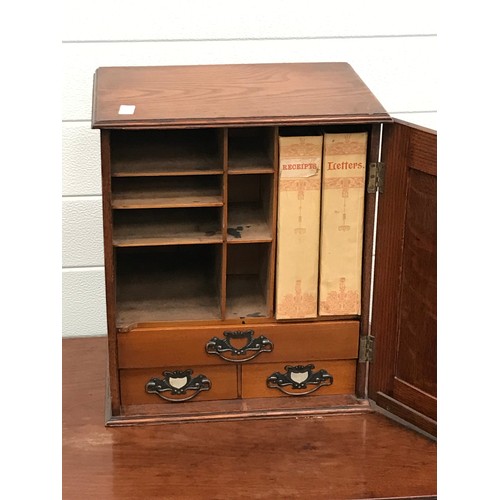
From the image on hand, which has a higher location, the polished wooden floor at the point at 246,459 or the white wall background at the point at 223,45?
the white wall background at the point at 223,45

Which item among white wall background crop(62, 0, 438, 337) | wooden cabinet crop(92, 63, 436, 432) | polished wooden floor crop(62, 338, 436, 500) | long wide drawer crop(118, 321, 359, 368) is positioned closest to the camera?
polished wooden floor crop(62, 338, 436, 500)

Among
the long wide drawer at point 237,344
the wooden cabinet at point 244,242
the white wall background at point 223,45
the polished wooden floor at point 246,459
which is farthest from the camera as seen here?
the white wall background at point 223,45

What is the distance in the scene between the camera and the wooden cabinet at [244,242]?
78.7 inches

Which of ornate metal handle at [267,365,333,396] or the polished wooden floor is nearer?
the polished wooden floor

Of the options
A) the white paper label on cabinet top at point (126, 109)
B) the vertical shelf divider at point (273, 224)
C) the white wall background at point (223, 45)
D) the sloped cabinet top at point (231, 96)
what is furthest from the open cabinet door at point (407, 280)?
the white wall background at point (223, 45)

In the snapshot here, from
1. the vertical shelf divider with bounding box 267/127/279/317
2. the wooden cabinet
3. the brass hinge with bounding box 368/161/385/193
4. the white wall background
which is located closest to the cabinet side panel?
the wooden cabinet

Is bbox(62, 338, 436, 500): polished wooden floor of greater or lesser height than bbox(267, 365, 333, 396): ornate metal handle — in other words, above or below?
below

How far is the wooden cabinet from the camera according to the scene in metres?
2.00

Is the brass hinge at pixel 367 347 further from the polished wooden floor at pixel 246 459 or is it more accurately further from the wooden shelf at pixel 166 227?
the wooden shelf at pixel 166 227

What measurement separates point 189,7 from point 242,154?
2.14 feet

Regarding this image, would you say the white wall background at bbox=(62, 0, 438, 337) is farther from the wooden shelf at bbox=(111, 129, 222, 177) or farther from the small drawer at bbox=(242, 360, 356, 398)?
the small drawer at bbox=(242, 360, 356, 398)

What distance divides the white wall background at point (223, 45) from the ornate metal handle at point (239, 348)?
76cm

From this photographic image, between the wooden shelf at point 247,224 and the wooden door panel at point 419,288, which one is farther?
the wooden shelf at point 247,224

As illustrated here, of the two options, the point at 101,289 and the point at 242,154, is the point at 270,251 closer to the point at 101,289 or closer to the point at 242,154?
the point at 242,154
